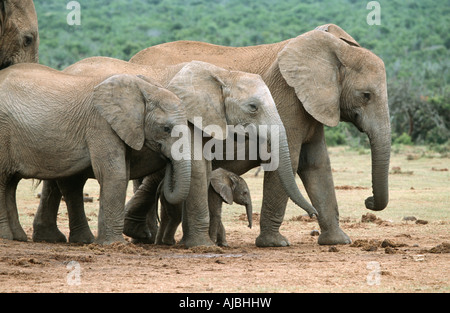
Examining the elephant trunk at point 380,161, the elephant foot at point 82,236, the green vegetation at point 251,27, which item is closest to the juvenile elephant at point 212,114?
the elephant trunk at point 380,161

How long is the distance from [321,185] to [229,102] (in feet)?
5.67

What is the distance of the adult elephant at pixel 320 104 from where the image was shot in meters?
9.98

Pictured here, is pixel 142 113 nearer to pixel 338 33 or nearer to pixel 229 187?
pixel 229 187

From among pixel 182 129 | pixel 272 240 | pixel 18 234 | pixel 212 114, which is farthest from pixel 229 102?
pixel 18 234

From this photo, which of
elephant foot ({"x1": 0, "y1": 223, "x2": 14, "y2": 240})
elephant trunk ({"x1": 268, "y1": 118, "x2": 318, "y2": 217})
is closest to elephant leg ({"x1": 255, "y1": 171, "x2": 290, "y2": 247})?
elephant trunk ({"x1": 268, "y1": 118, "x2": 318, "y2": 217})

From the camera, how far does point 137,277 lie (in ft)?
24.8

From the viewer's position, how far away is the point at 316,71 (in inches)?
399

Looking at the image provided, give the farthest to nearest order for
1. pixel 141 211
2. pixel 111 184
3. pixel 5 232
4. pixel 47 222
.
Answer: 1. pixel 141 211
2. pixel 47 222
3. pixel 5 232
4. pixel 111 184

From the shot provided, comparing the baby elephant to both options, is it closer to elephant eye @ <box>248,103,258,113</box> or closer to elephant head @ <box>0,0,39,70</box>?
elephant eye @ <box>248,103,258,113</box>

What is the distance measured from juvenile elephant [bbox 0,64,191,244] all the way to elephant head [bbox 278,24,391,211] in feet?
5.01

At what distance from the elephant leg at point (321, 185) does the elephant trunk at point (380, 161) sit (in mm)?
648
